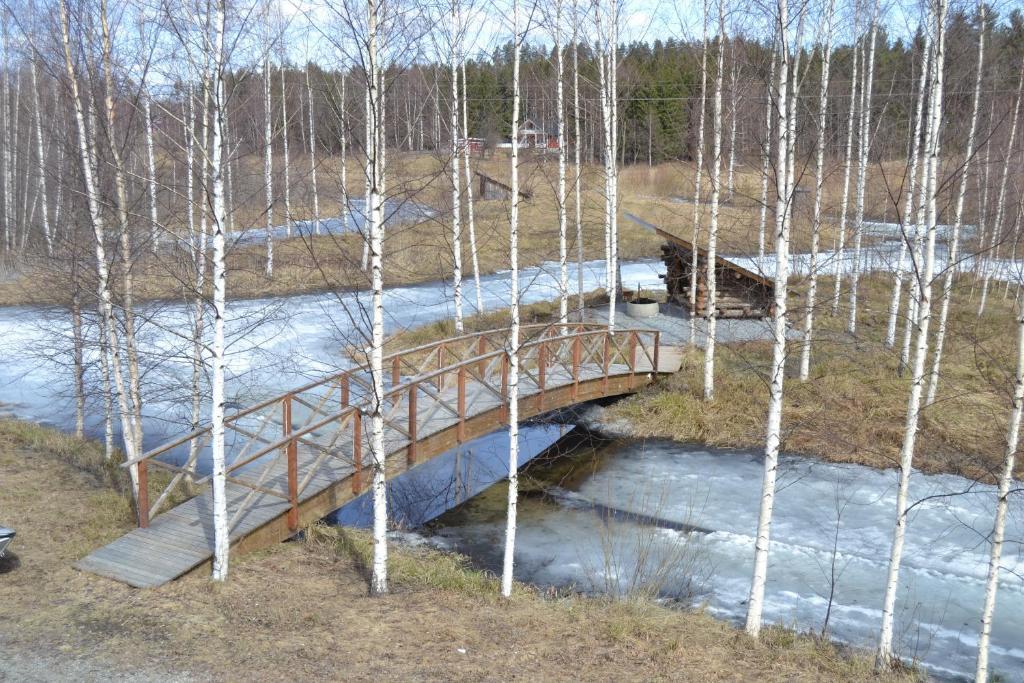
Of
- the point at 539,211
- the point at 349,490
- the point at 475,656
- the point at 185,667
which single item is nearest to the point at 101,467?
the point at 349,490

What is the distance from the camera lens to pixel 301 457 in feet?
31.8

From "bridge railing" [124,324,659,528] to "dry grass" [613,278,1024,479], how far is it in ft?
3.17

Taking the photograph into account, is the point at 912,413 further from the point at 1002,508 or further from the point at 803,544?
the point at 803,544

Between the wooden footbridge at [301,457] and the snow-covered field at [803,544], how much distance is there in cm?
134

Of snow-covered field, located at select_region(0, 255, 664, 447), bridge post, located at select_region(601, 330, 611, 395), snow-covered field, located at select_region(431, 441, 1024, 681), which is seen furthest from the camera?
bridge post, located at select_region(601, 330, 611, 395)

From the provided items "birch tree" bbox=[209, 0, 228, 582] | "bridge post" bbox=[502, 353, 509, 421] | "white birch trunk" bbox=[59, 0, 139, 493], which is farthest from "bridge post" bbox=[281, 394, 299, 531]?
"bridge post" bbox=[502, 353, 509, 421]

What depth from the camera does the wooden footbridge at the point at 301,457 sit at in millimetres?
7609

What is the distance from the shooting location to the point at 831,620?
8094mm

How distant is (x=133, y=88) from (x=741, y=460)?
9844mm

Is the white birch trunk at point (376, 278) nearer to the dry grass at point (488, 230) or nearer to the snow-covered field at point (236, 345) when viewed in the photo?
the snow-covered field at point (236, 345)

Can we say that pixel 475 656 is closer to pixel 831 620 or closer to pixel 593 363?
pixel 831 620

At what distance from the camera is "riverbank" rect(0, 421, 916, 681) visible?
585cm

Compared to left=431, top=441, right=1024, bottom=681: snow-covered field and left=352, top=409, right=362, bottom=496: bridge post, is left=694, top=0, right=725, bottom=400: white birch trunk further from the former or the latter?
left=352, top=409, right=362, bottom=496: bridge post

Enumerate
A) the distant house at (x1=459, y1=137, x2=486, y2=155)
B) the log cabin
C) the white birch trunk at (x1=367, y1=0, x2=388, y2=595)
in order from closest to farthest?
the white birch trunk at (x1=367, y1=0, x2=388, y2=595)
the distant house at (x1=459, y1=137, x2=486, y2=155)
the log cabin
